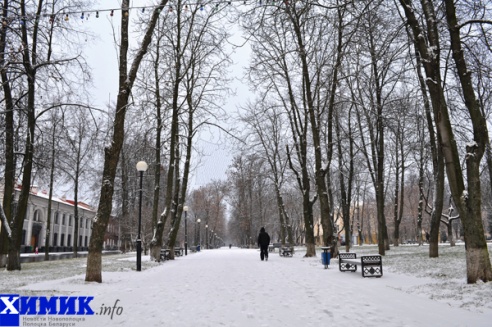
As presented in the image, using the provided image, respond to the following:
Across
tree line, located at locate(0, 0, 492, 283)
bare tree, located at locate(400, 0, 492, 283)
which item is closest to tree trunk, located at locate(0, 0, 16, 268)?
tree line, located at locate(0, 0, 492, 283)

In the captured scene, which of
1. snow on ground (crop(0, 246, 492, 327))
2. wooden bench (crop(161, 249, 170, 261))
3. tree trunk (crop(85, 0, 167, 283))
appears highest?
tree trunk (crop(85, 0, 167, 283))

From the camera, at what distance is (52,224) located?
57.3 m

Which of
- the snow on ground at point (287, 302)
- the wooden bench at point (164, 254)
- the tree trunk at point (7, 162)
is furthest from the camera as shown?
the wooden bench at point (164, 254)

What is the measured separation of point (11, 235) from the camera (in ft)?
53.0

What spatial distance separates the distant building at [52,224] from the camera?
51156 millimetres

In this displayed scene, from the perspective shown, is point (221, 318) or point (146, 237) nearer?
point (221, 318)

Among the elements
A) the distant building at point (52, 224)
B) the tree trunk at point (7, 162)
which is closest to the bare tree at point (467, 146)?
the tree trunk at point (7, 162)

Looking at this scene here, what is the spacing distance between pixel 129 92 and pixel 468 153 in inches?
378

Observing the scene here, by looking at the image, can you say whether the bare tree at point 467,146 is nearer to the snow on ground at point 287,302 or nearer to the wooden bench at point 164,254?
the snow on ground at point 287,302

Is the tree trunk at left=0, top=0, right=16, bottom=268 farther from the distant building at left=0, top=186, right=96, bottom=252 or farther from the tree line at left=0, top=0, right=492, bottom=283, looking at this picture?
the distant building at left=0, top=186, right=96, bottom=252

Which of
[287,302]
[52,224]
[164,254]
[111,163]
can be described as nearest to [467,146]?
[287,302]

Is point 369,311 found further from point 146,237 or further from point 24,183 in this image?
point 146,237

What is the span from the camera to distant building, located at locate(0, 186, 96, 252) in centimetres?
5116

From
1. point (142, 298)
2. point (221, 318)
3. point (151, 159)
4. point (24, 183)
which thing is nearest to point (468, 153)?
point (221, 318)
